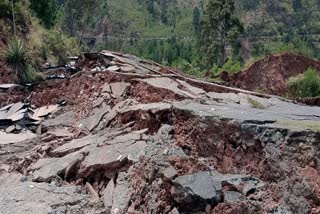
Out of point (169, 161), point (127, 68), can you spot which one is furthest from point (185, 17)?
point (169, 161)

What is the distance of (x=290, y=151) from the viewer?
5.83 meters

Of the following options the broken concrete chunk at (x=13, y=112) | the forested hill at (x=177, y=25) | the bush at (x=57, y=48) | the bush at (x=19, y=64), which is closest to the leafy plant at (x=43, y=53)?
the bush at (x=57, y=48)

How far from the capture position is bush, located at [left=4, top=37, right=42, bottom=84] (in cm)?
1312

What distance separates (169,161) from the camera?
6070mm

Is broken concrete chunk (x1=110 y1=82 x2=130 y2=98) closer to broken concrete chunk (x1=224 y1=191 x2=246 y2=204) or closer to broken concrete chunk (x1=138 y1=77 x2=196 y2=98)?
broken concrete chunk (x1=138 y1=77 x2=196 y2=98)

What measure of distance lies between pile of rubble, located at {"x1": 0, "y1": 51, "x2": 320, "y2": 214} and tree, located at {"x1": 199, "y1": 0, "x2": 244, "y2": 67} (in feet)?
89.8

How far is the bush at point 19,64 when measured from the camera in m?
13.1

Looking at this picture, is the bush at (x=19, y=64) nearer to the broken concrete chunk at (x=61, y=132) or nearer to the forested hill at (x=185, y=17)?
the broken concrete chunk at (x=61, y=132)

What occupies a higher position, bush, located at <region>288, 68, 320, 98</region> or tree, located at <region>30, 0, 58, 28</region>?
tree, located at <region>30, 0, 58, 28</region>

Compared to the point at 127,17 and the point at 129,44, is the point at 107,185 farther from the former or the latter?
the point at 127,17

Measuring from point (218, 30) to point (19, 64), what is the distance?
26.8 m

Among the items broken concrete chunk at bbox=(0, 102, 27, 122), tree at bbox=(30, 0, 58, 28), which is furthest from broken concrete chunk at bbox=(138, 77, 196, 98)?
tree at bbox=(30, 0, 58, 28)

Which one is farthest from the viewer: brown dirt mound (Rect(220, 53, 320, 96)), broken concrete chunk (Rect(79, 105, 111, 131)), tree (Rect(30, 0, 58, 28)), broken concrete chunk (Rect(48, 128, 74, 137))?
tree (Rect(30, 0, 58, 28))

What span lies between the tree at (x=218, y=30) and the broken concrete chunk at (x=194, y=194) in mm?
30856
